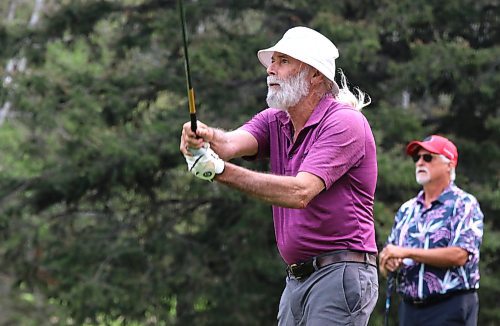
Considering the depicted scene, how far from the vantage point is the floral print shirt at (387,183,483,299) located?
6.24 m

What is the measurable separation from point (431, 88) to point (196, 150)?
26.0 ft

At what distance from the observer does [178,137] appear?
1136 centimetres

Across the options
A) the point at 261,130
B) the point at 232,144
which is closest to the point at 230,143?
the point at 232,144

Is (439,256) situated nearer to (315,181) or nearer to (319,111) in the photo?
(319,111)

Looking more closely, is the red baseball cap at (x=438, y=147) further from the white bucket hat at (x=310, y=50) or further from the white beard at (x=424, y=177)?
the white bucket hat at (x=310, y=50)

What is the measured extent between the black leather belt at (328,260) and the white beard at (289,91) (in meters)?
0.69

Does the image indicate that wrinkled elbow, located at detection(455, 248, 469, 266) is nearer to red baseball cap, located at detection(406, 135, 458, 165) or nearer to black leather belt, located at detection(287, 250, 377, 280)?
red baseball cap, located at detection(406, 135, 458, 165)

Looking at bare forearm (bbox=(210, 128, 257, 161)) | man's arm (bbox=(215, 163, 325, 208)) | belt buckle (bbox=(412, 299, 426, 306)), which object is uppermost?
bare forearm (bbox=(210, 128, 257, 161))

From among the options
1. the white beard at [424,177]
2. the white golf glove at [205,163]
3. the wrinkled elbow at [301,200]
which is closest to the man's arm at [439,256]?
the white beard at [424,177]

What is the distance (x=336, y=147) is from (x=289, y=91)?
1.29ft

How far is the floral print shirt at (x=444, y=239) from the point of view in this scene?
624 centimetres

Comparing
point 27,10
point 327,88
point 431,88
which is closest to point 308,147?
point 327,88

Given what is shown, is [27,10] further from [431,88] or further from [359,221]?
[359,221]

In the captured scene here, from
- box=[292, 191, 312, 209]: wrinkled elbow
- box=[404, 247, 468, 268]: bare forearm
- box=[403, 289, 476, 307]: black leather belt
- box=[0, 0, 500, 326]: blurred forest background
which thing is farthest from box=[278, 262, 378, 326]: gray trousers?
box=[0, 0, 500, 326]: blurred forest background
